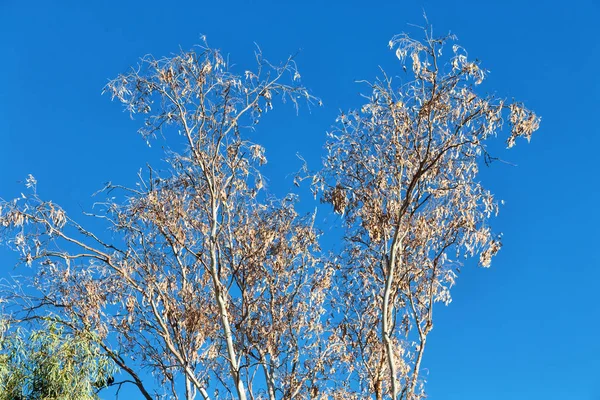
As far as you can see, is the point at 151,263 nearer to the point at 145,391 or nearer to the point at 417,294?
the point at 145,391

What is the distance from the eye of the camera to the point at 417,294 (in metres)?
10.1

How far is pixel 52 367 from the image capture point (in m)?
10.0

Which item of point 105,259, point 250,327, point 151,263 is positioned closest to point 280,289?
point 250,327

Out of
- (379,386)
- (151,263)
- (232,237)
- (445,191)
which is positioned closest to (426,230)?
(445,191)

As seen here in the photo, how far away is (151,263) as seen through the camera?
1044 cm

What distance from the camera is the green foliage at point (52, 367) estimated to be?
9.92 meters

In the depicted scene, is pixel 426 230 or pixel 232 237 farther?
pixel 232 237

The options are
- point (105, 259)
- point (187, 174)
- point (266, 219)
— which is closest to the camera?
point (105, 259)

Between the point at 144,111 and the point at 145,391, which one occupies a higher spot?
the point at 144,111

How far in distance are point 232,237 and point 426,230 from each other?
2.75m

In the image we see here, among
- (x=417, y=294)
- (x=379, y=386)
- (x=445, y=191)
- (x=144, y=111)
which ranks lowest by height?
(x=379, y=386)

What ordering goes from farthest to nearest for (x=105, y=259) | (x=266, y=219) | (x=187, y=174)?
(x=266, y=219), (x=187, y=174), (x=105, y=259)

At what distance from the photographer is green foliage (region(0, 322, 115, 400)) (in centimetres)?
992

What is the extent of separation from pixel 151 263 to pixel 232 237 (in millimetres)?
1181
